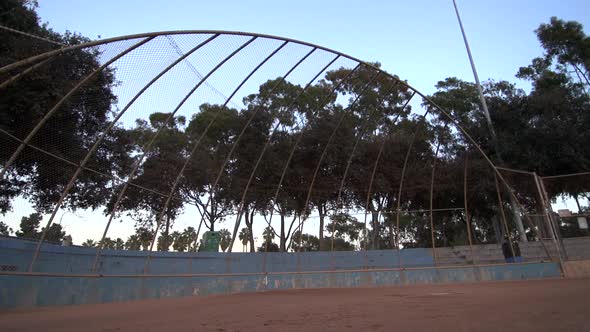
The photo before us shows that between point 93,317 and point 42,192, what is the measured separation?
6583mm

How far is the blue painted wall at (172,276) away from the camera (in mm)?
8547

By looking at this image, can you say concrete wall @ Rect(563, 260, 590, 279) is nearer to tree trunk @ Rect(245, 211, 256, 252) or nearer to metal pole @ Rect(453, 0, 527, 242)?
metal pole @ Rect(453, 0, 527, 242)

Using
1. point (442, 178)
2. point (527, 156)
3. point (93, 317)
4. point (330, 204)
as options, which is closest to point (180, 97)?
point (93, 317)

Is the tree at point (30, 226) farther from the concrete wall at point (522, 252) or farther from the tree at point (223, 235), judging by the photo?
the concrete wall at point (522, 252)

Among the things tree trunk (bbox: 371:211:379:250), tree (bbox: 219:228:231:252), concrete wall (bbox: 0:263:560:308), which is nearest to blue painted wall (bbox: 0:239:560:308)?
concrete wall (bbox: 0:263:560:308)

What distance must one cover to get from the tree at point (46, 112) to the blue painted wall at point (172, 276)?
71.6 inches

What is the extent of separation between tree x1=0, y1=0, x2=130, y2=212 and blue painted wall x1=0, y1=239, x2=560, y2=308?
182cm

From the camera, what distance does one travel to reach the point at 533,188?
56.9ft

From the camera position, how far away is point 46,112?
1074 cm

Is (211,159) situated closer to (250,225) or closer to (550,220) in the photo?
(250,225)

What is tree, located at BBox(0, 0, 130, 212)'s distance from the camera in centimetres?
1013

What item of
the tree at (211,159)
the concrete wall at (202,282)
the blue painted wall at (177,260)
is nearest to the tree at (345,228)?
the blue painted wall at (177,260)

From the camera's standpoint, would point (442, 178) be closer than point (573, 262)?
No

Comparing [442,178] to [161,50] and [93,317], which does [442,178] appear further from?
[93,317]
